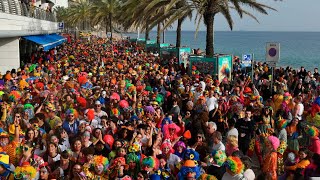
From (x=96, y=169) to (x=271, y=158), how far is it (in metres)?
3.00

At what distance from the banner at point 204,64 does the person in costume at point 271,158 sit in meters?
11.8

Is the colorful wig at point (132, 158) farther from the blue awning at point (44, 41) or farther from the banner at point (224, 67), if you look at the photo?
the blue awning at point (44, 41)

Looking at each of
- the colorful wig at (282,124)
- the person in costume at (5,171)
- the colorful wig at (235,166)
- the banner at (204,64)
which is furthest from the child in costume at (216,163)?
the banner at (204,64)

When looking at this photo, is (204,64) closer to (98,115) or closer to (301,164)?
(98,115)


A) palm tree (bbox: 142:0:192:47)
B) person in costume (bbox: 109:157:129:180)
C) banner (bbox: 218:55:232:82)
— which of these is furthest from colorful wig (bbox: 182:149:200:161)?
palm tree (bbox: 142:0:192:47)

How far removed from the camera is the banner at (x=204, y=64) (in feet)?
61.1

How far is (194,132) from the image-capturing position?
25.7 ft

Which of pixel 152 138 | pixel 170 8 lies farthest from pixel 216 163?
pixel 170 8

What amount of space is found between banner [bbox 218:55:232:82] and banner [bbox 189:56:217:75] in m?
0.28

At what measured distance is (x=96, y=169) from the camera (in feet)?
18.6

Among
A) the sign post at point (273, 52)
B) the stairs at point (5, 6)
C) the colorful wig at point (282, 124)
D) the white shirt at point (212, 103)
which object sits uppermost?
the stairs at point (5, 6)

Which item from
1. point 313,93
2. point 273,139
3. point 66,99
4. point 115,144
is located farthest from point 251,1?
point 115,144

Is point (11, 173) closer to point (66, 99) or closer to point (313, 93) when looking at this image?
point (66, 99)

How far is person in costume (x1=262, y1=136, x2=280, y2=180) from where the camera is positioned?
22.2ft
